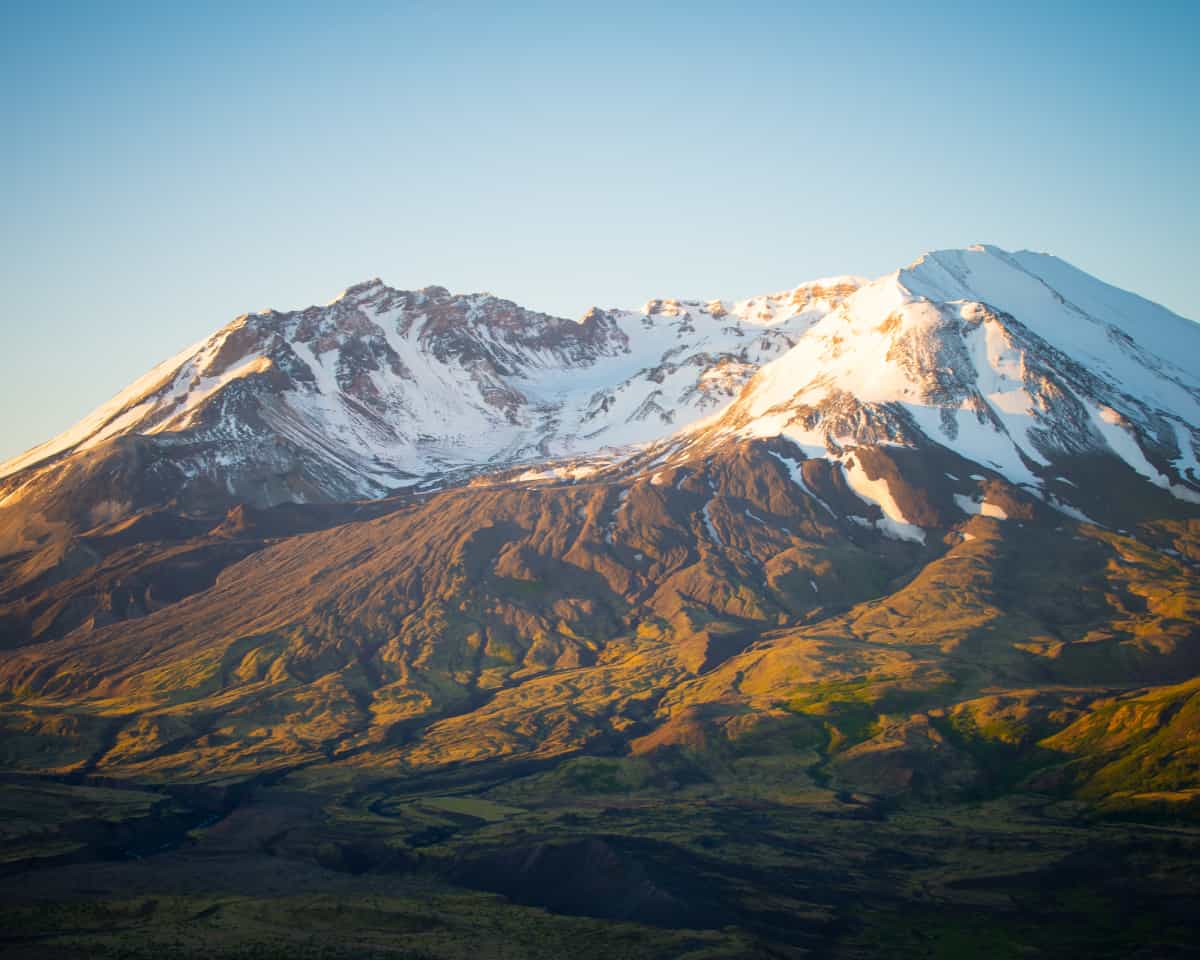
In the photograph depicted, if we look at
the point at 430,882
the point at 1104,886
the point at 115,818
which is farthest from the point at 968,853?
the point at 115,818

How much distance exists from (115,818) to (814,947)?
91472mm

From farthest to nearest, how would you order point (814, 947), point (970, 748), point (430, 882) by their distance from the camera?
point (970, 748) → point (430, 882) → point (814, 947)

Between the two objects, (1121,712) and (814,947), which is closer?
(814,947)

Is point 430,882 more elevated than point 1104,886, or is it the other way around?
point 430,882

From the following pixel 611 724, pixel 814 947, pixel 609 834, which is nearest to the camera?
pixel 814 947

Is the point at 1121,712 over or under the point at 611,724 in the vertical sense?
under

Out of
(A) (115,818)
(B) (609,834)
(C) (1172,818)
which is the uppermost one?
(A) (115,818)

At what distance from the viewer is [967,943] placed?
10400 cm

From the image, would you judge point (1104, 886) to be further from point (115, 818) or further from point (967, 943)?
point (115, 818)

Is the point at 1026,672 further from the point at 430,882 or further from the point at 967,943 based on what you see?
the point at 430,882

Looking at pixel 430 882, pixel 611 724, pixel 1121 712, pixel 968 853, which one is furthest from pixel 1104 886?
pixel 611 724

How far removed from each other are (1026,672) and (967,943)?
8616cm

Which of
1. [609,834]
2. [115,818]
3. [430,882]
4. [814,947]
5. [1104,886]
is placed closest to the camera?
[814,947]

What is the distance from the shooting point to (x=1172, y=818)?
127m
